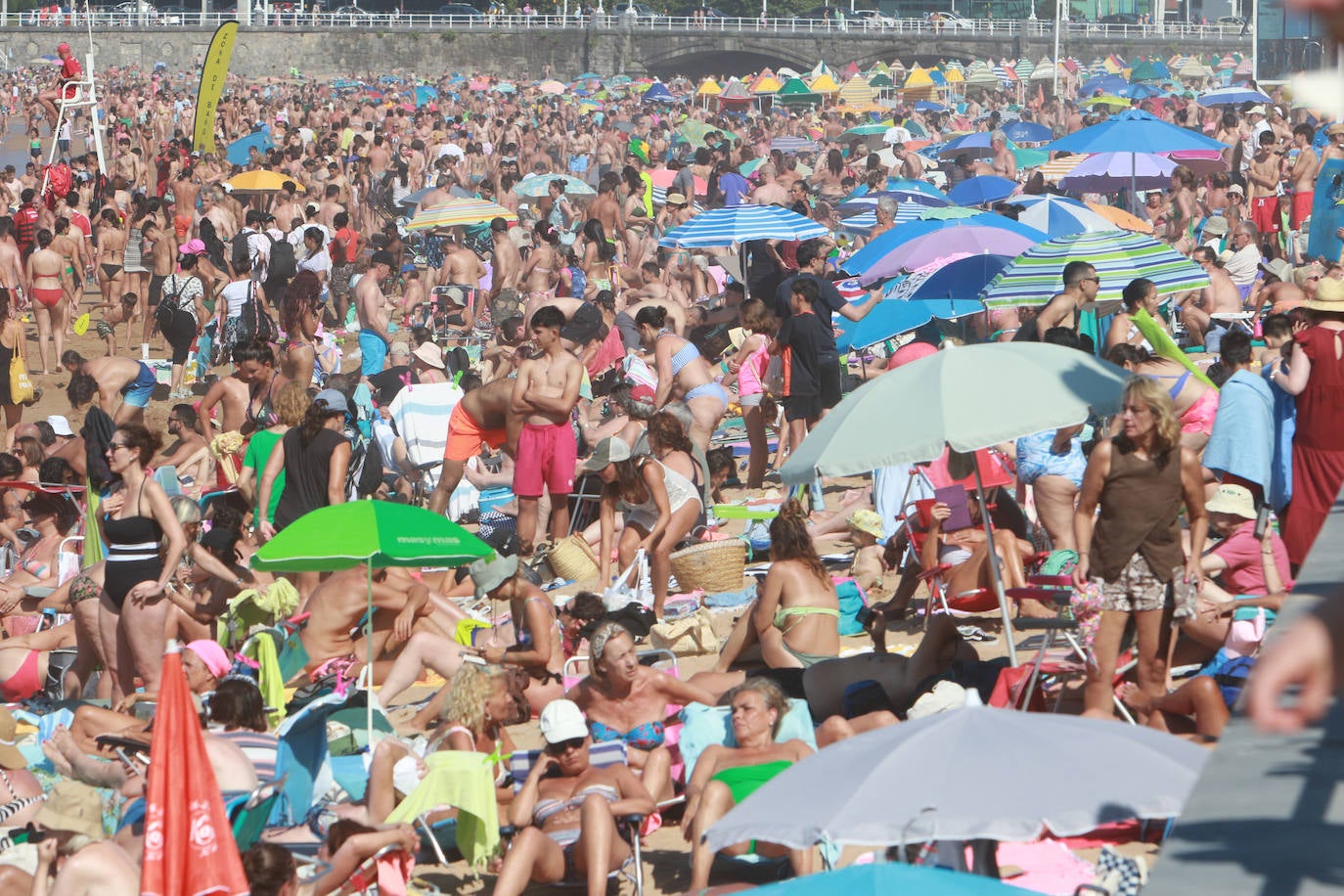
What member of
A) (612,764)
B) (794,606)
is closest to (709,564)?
(794,606)

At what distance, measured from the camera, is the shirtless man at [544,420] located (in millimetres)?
8969

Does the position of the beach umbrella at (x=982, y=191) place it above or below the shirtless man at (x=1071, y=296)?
above

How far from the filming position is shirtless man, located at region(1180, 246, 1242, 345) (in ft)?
36.6

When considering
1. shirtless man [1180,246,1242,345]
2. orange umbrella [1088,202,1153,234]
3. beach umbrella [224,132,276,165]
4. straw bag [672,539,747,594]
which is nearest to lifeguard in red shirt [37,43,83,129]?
beach umbrella [224,132,276,165]

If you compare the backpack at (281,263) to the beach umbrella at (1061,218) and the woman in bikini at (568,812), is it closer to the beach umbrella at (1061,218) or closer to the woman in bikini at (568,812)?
the beach umbrella at (1061,218)

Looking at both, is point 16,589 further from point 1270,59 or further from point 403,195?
point 1270,59

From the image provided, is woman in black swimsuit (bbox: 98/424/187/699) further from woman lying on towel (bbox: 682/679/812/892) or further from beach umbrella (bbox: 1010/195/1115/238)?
→ beach umbrella (bbox: 1010/195/1115/238)

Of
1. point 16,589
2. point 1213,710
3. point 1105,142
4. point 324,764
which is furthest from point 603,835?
point 1105,142

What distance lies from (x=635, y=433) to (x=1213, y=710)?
467cm

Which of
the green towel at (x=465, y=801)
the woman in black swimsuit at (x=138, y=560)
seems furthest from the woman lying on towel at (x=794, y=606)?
the woman in black swimsuit at (x=138, y=560)

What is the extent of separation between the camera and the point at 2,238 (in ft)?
55.8

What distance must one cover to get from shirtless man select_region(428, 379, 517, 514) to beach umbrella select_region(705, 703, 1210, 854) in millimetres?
5352

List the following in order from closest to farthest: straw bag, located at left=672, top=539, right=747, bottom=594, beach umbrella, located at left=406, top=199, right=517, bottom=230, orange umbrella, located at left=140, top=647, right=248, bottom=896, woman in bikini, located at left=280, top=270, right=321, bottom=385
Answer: orange umbrella, located at left=140, top=647, right=248, bottom=896 → straw bag, located at left=672, top=539, right=747, bottom=594 → woman in bikini, located at left=280, top=270, right=321, bottom=385 → beach umbrella, located at left=406, top=199, right=517, bottom=230

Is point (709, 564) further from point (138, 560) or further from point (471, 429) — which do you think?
point (138, 560)
